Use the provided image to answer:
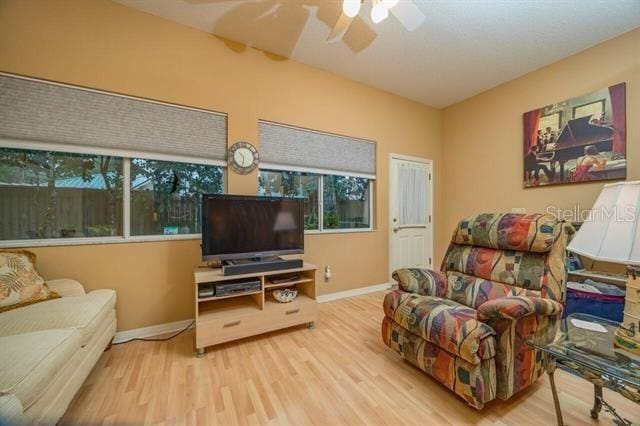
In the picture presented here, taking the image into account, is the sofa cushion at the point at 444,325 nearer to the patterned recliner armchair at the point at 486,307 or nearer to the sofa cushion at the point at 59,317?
the patterned recliner armchair at the point at 486,307

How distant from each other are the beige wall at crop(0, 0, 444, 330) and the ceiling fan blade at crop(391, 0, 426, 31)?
112 cm

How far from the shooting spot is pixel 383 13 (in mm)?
1583

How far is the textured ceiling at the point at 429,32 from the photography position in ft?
6.65

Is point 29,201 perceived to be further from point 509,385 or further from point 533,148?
point 533,148

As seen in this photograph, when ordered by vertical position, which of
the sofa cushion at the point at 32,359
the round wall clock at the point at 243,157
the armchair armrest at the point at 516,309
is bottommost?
the sofa cushion at the point at 32,359

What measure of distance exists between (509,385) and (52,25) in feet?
12.7

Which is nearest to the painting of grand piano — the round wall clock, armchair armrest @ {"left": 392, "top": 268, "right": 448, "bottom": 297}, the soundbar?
armchair armrest @ {"left": 392, "top": 268, "right": 448, "bottom": 297}

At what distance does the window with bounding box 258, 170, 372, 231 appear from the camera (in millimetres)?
2771

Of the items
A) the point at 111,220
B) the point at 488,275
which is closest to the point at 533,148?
the point at 488,275

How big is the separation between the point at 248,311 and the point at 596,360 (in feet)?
6.83

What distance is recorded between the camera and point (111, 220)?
205 centimetres

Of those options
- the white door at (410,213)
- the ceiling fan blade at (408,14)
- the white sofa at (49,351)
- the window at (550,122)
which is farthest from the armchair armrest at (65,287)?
the window at (550,122)

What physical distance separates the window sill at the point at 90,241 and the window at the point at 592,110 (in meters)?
4.17

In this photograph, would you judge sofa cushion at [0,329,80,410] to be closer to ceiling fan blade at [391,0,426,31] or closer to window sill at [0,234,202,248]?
window sill at [0,234,202,248]
